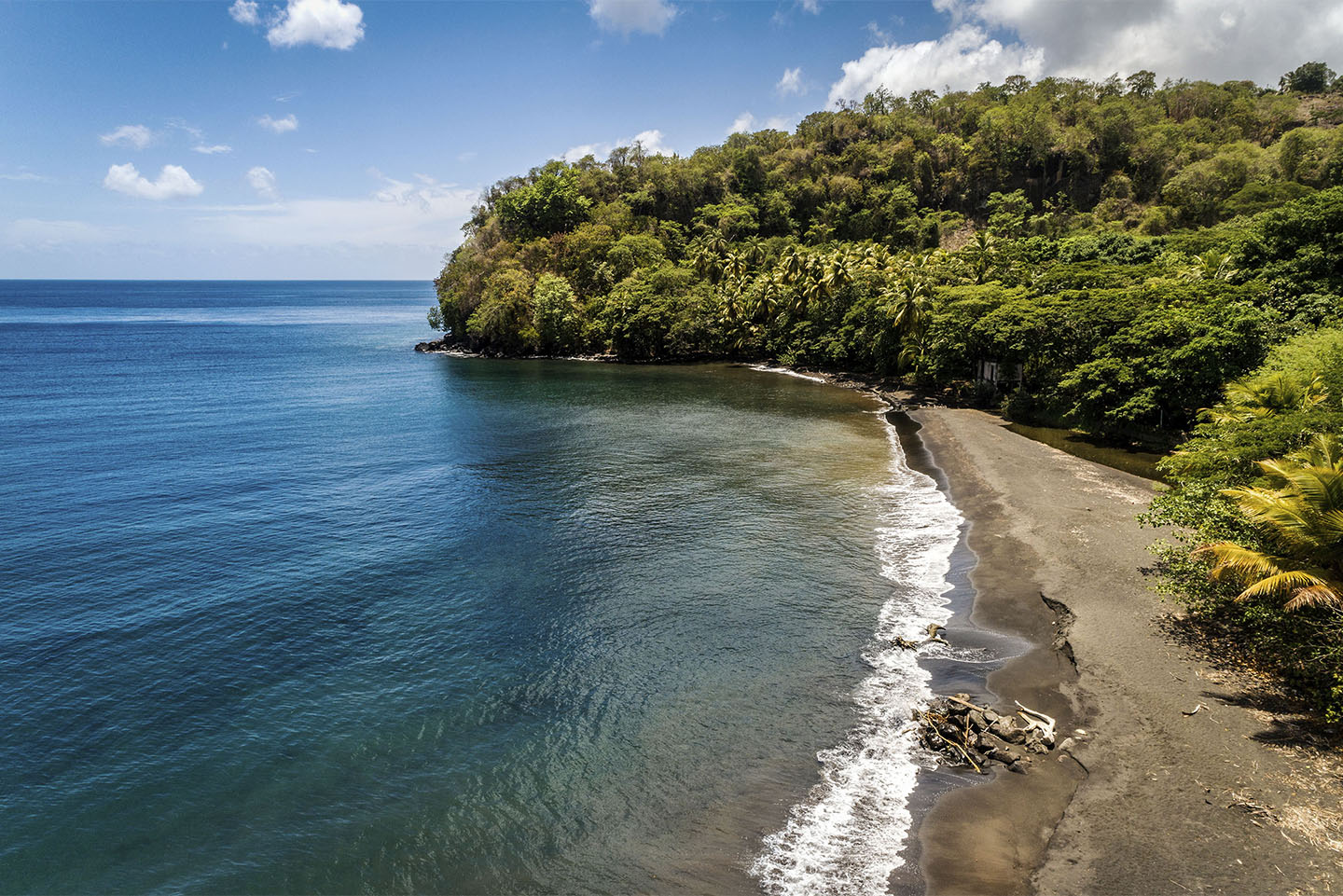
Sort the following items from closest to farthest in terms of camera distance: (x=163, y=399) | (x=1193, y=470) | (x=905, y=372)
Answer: (x=1193, y=470) < (x=163, y=399) < (x=905, y=372)

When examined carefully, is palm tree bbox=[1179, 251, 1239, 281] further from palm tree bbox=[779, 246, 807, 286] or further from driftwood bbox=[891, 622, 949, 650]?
driftwood bbox=[891, 622, 949, 650]

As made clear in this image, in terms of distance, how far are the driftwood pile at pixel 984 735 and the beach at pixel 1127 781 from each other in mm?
411

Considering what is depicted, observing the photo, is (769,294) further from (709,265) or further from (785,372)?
(709,265)

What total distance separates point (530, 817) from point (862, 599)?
13988 mm

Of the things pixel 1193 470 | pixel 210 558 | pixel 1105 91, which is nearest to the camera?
pixel 1193 470

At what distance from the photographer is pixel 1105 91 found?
131m

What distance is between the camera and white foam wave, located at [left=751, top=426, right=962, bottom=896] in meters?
12.7

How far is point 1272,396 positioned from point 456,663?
28162 mm

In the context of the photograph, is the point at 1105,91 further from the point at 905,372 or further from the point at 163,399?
the point at 163,399

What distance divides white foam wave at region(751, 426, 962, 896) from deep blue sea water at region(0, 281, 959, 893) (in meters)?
0.08

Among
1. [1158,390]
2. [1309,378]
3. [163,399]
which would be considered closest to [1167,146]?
[1158,390]

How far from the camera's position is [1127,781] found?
13992 mm

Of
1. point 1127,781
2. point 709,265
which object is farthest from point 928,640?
point 709,265

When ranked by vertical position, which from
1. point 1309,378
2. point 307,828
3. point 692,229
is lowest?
point 307,828
